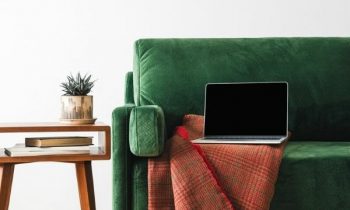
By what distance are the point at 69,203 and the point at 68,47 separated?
2.48 ft

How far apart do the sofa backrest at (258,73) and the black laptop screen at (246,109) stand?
12 cm

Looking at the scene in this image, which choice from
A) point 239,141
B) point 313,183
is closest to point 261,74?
point 239,141

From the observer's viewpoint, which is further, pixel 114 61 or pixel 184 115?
pixel 114 61

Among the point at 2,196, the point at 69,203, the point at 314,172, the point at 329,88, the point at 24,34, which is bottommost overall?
the point at 69,203

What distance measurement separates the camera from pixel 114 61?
10.7ft

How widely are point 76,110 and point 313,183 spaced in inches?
38.7

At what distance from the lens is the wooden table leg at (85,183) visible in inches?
103

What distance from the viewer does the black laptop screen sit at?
2.49m

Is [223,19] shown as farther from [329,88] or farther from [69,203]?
[69,203]

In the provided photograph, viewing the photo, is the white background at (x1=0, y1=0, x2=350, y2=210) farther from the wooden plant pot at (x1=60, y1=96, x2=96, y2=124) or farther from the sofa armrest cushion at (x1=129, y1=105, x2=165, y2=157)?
the sofa armrest cushion at (x1=129, y1=105, x2=165, y2=157)

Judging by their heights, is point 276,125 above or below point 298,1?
below

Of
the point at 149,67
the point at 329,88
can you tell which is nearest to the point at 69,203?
the point at 149,67

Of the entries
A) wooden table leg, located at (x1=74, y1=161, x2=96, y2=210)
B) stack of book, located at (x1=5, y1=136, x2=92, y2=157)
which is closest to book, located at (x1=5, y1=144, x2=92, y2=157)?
stack of book, located at (x1=5, y1=136, x2=92, y2=157)

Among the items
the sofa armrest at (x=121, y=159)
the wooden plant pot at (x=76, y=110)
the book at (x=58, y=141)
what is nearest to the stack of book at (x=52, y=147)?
the book at (x=58, y=141)
